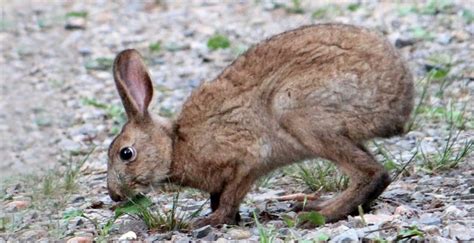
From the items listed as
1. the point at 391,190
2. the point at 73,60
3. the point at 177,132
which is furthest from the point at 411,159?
the point at 73,60

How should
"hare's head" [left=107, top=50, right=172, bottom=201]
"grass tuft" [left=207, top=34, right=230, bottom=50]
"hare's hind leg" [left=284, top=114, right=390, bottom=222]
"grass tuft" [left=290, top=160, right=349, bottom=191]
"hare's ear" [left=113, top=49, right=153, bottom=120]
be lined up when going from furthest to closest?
"grass tuft" [left=207, top=34, right=230, bottom=50]
"grass tuft" [left=290, top=160, right=349, bottom=191]
"hare's ear" [left=113, top=49, right=153, bottom=120]
"hare's head" [left=107, top=50, right=172, bottom=201]
"hare's hind leg" [left=284, top=114, right=390, bottom=222]

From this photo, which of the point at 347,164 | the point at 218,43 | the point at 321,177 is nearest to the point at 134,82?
the point at 321,177

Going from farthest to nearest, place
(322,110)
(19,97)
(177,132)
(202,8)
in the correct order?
(202,8) → (19,97) → (177,132) → (322,110)

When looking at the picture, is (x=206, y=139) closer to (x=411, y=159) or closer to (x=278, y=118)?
(x=278, y=118)

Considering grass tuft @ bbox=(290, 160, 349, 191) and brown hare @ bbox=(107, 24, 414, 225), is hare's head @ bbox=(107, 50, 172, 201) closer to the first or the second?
brown hare @ bbox=(107, 24, 414, 225)

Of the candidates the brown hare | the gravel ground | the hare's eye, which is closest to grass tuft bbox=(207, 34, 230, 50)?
the gravel ground

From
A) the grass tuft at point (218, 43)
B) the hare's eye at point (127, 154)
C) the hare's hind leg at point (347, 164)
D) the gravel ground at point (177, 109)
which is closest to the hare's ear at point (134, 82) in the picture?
the hare's eye at point (127, 154)
